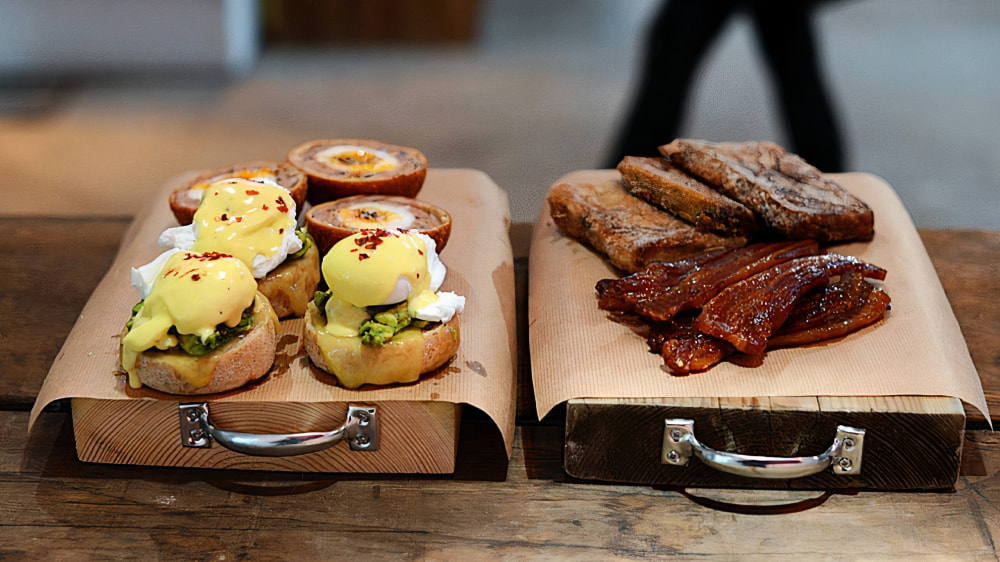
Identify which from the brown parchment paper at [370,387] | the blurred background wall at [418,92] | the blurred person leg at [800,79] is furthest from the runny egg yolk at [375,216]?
the blurred background wall at [418,92]

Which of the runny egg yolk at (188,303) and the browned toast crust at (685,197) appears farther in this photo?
the browned toast crust at (685,197)

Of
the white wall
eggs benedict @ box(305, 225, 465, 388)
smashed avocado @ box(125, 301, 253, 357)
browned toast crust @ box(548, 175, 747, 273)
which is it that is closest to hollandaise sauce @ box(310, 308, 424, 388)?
eggs benedict @ box(305, 225, 465, 388)

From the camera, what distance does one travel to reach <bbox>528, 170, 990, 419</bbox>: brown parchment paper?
1186mm

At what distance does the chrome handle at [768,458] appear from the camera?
114 centimetres

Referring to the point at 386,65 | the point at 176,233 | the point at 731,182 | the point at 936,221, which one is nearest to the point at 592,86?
the point at 386,65

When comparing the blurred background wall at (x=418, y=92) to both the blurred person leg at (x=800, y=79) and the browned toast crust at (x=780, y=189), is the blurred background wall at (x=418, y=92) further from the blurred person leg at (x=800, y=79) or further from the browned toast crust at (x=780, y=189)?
the browned toast crust at (x=780, y=189)

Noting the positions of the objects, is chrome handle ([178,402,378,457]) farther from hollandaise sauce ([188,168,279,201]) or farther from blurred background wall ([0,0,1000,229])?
blurred background wall ([0,0,1000,229])

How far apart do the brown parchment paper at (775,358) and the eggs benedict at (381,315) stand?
18cm

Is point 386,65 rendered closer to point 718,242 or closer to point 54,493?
point 718,242

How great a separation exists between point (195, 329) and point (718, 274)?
74cm

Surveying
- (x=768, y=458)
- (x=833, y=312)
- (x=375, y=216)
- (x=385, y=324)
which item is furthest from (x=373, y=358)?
(x=833, y=312)

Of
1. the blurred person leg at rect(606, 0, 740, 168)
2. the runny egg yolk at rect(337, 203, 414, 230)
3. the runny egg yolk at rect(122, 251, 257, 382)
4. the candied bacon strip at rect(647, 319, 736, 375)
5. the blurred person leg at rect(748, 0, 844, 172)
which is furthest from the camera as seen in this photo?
the blurred person leg at rect(606, 0, 740, 168)

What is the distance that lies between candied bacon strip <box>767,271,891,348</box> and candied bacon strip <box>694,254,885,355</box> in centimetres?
2

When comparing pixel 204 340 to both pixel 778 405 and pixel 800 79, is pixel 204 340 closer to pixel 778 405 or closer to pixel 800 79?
pixel 778 405
